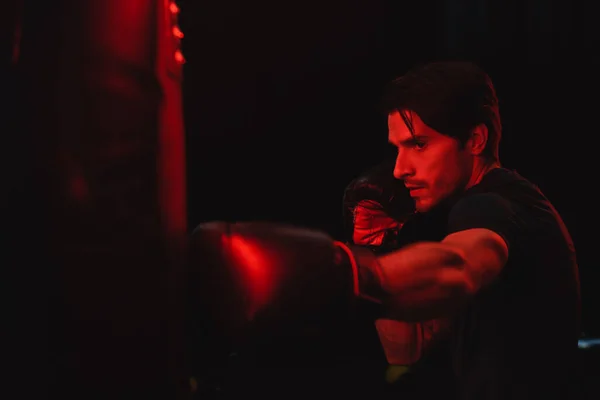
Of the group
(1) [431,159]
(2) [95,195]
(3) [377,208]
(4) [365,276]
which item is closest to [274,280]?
(4) [365,276]

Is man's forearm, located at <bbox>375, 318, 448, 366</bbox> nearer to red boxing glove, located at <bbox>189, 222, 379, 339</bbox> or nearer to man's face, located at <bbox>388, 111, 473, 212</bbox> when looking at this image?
man's face, located at <bbox>388, 111, 473, 212</bbox>

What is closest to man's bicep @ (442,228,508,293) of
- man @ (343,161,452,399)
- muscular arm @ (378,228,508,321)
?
muscular arm @ (378,228,508,321)

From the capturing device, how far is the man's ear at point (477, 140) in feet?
4.00

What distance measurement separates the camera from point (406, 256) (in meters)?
0.77

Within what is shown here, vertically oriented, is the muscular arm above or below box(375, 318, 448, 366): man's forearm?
above

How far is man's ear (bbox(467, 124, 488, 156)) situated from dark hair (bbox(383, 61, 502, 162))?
0.03 ft

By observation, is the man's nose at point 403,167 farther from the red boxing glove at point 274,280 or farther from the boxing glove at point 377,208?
Answer: the red boxing glove at point 274,280

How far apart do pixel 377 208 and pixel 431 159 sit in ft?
1.51

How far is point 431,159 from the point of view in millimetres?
1235

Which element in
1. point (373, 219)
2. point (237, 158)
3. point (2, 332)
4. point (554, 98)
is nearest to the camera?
point (2, 332)

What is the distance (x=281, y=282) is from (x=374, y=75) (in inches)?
119

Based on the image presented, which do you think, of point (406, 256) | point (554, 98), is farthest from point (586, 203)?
point (406, 256)

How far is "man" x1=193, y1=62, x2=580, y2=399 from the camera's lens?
0.74 m

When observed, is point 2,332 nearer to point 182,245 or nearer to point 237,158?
point 182,245
